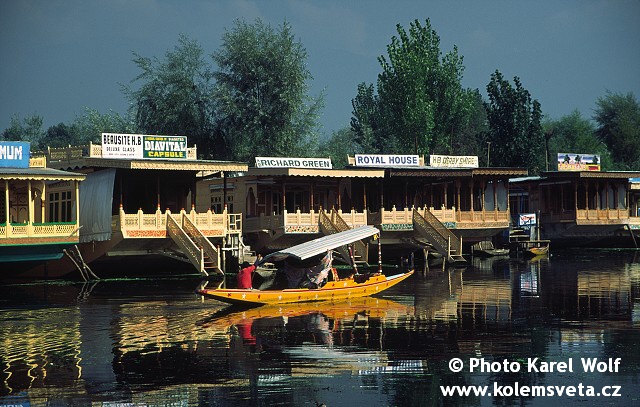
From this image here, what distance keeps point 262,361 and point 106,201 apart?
78.2 ft

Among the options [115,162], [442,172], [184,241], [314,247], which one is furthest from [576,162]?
[314,247]

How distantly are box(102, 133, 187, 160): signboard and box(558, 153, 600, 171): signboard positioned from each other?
30255 millimetres

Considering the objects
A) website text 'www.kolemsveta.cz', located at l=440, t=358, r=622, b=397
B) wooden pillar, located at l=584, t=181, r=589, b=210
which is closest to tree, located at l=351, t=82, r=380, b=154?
wooden pillar, located at l=584, t=181, r=589, b=210

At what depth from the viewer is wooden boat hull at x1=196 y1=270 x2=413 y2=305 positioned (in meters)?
28.7

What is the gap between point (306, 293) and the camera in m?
30.7

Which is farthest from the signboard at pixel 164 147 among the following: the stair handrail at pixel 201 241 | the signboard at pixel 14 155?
the signboard at pixel 14 155

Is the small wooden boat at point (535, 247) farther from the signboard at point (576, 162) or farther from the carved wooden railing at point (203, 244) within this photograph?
the carved wooden railing at point (203, 244)

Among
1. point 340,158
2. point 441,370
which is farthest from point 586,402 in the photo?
point 340,158

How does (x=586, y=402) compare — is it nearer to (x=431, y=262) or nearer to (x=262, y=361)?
(x=262, y=361)

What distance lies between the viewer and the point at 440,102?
74062 mm

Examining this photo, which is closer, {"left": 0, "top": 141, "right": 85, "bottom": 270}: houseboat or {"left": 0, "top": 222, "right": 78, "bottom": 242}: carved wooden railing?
{"left": 0, "top": 222, "right": 78, "bottom": 242}: carved wooden railing

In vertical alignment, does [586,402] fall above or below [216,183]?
below

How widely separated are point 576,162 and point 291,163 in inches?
954

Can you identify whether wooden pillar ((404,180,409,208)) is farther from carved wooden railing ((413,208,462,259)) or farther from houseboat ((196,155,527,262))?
carved wooden railing ((413,208,462,259))
